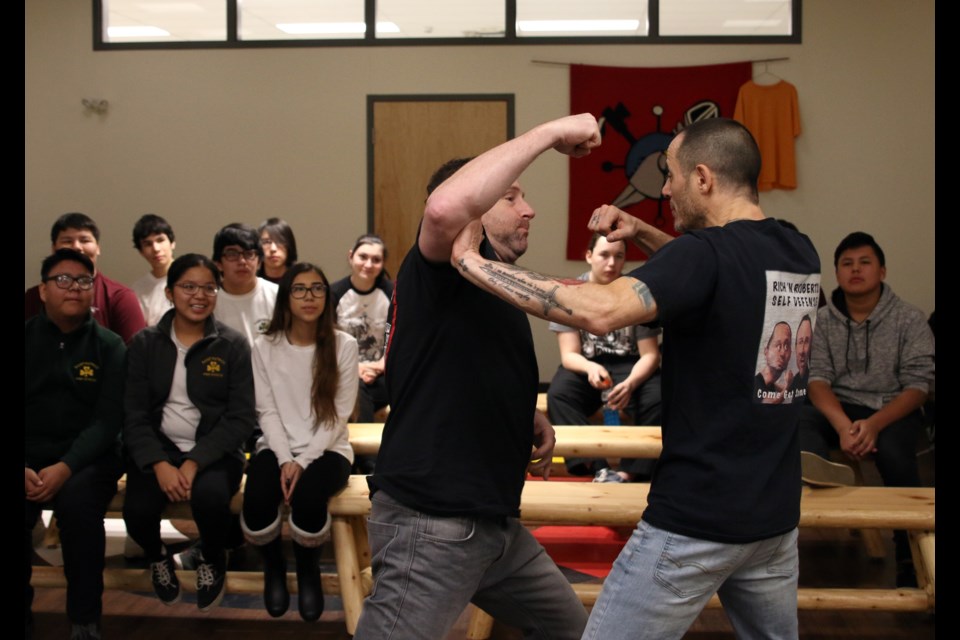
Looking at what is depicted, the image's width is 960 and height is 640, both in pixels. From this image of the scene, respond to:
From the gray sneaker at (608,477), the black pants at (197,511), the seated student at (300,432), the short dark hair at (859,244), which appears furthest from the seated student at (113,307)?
the short dark hair at (859,244)

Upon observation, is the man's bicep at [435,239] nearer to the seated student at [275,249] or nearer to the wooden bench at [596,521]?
the wooden bench at [596,521]

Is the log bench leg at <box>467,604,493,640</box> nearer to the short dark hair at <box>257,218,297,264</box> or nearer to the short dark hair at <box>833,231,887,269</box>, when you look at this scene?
the short dark hair at <box>833,231,887,269</box>

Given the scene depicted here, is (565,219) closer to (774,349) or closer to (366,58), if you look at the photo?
(366,58)

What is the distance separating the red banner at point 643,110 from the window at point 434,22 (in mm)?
280

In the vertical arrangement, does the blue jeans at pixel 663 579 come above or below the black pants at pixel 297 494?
above

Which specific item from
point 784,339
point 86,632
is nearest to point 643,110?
point 86,632

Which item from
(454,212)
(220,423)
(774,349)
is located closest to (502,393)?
(454,212)

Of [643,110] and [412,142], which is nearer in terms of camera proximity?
[643,110]

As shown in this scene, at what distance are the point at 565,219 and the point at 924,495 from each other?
449 cm

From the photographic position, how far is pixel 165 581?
3.04 meters

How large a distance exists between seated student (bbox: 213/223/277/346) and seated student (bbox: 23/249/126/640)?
93 cm

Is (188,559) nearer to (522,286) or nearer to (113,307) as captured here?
(113,307)

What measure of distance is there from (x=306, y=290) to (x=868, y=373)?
2387 mm

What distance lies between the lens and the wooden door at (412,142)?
285 inches
